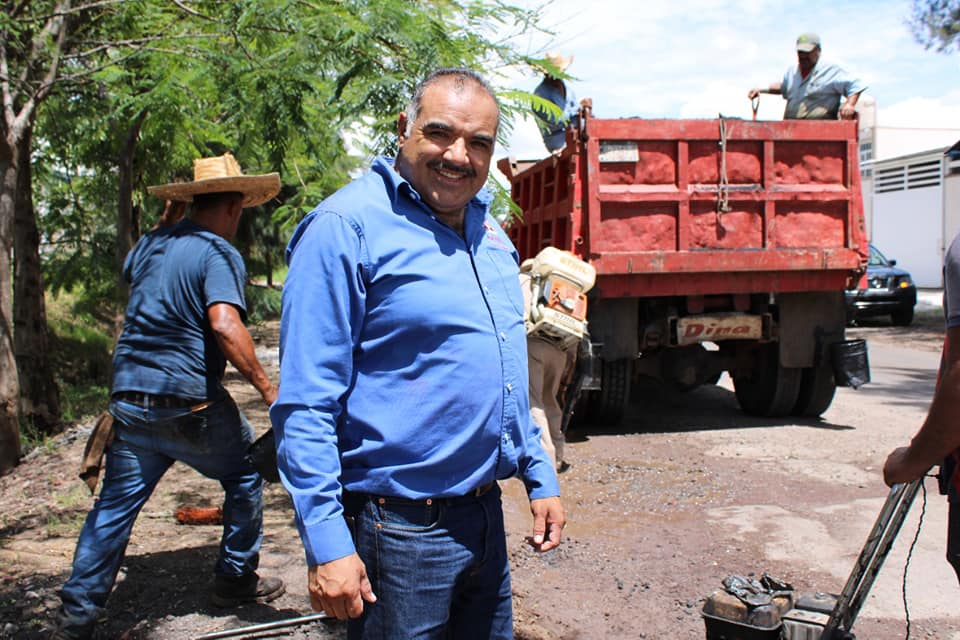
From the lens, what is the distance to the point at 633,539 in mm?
5293

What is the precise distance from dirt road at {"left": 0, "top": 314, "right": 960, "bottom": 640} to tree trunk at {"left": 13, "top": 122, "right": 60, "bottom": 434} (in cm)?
43

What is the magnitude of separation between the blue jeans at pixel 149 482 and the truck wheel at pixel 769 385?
5.77m

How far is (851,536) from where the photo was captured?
5141mm

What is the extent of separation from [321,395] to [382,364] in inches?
6.7

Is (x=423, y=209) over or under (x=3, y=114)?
under

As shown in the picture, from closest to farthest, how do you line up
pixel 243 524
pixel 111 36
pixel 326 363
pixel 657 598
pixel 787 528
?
pixel 326 363, pixel 243 524, pixel 657 598, pixel 787 528, pixel 111 36

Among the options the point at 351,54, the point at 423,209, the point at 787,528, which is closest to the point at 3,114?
the point at 351,54

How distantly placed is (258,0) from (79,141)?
4272 millimetres

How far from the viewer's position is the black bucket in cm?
788

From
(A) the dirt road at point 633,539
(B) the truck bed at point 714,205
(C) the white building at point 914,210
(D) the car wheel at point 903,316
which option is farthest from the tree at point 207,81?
(C) the white building at point 914,210

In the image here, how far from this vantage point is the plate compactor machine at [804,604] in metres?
2.77

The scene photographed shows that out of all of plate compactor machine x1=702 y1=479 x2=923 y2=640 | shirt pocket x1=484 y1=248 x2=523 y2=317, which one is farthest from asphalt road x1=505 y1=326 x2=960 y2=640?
shirt pocket x1=484 y1=248 x2=523 y2=317

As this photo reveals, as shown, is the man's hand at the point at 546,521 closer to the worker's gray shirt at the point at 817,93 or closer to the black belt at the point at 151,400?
the black belt at the point at 151,400

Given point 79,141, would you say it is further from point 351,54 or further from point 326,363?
point 326,363
